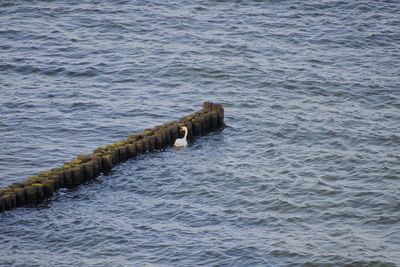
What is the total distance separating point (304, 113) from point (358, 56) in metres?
6.98

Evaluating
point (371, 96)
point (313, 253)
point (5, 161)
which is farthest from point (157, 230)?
point (371, 96)

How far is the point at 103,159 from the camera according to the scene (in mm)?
28859

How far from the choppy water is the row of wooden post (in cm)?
43

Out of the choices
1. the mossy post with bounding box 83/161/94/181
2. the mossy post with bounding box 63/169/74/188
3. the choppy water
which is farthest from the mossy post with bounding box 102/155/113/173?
the mossy post with bounding box 63/169/74/188

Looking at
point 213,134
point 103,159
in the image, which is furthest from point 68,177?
point 213,134

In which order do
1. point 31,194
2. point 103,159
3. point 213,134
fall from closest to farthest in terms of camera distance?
1. point 31,194
2. point 103,159
3. point 213,134

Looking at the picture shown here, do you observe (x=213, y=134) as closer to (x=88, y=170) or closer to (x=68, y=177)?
(x=88, y=170)

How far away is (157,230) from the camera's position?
2539 centimetres

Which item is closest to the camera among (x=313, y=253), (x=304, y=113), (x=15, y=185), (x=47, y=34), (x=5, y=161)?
(x=313, y=253)

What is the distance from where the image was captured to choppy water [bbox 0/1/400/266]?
24.8 metres

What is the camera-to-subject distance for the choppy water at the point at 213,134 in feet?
81.4

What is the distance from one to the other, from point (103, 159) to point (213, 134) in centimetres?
551

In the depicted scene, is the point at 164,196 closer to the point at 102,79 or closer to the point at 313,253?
the point at 313,253

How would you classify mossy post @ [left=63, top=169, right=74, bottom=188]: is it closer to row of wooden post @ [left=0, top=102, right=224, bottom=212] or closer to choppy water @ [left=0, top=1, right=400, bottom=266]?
row of wooden post @ [left=0, top=102, right=224, bottom=212]
